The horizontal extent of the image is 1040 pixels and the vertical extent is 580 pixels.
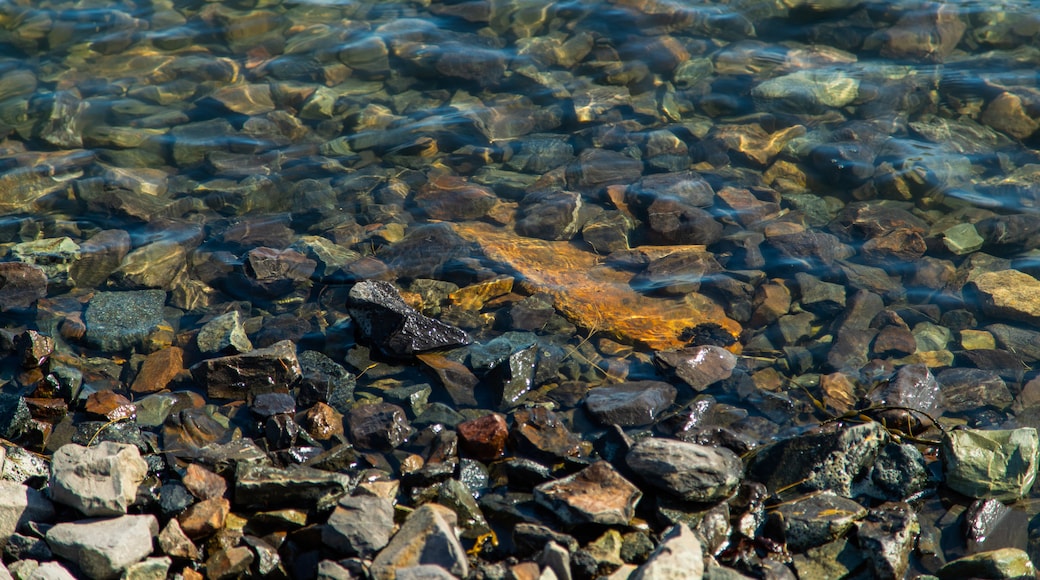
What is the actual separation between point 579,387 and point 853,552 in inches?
67.8

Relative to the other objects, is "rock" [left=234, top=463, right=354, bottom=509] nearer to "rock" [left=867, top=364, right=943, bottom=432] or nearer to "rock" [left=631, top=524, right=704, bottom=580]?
"rock" [left=631, top=524, right=704, bottom=580]

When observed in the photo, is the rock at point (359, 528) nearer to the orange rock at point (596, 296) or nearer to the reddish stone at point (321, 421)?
the reddish stone at point (321, 421)

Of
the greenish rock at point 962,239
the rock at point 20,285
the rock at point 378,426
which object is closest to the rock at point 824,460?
the rock at point 378,426

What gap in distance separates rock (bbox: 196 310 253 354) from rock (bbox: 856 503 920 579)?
361 centimetres

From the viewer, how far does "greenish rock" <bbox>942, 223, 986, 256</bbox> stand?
605 cm

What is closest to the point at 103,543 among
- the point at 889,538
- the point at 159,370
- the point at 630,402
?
the point at 159,370

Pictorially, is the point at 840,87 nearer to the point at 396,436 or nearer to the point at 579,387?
the point at 579,387

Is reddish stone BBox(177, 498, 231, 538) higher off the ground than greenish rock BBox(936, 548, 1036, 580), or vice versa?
reddish stone BBox(177, 498, 231, 538)

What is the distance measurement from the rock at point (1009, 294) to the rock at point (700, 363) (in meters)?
1.91

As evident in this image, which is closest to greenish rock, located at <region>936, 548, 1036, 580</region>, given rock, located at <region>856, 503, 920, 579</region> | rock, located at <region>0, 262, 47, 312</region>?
rock, located at <region>856, 503, 920, 579</region>

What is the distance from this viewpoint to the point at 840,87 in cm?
779

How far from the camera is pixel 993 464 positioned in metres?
4.09

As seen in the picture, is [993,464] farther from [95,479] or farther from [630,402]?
[95,479]

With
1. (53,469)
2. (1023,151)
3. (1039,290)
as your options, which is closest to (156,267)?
(53,469)
